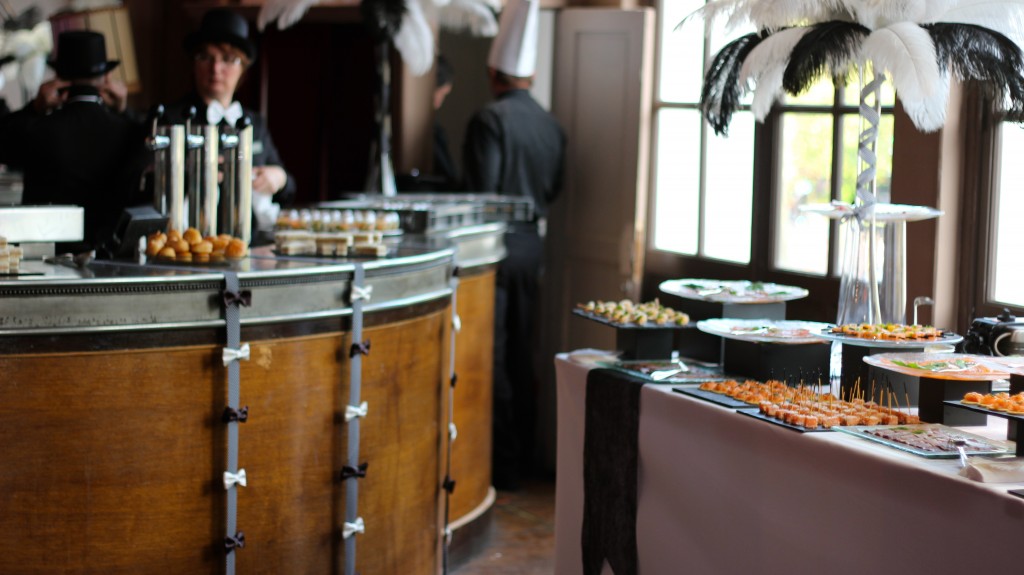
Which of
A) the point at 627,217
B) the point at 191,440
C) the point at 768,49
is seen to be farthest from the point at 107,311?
the point at 627,217

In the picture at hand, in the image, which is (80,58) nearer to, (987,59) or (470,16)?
(470,16)

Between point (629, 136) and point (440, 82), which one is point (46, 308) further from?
point (440, 82)

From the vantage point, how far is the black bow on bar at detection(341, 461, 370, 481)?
3520 millimetres

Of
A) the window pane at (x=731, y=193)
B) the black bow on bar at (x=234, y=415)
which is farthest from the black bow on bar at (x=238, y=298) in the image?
the window pane at (x=731, y=193)

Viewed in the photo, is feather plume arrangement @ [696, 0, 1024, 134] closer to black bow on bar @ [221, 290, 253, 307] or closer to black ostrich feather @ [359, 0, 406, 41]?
black bow on bar @ [221, 290, 253, 307]

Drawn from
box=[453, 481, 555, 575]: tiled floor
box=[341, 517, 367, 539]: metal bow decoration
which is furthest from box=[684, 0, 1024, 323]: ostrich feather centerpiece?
box=[453, 481, 555, 575]: tiled floor

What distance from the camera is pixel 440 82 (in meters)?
6.47

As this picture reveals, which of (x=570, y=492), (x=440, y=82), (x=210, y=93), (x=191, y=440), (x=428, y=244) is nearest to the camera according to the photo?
(x=191, y=440)

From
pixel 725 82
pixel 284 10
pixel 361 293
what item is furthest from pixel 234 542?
pixel 284 10

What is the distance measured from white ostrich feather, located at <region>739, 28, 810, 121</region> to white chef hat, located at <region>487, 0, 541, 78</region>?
8.25 ft

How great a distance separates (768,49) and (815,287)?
1412 millimetres

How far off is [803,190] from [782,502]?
1983 millimetres

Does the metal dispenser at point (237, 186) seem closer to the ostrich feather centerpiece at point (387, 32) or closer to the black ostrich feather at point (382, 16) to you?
the ostrich feather centerpiece at point (387, 32)

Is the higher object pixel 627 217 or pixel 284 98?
pixel 284 98
